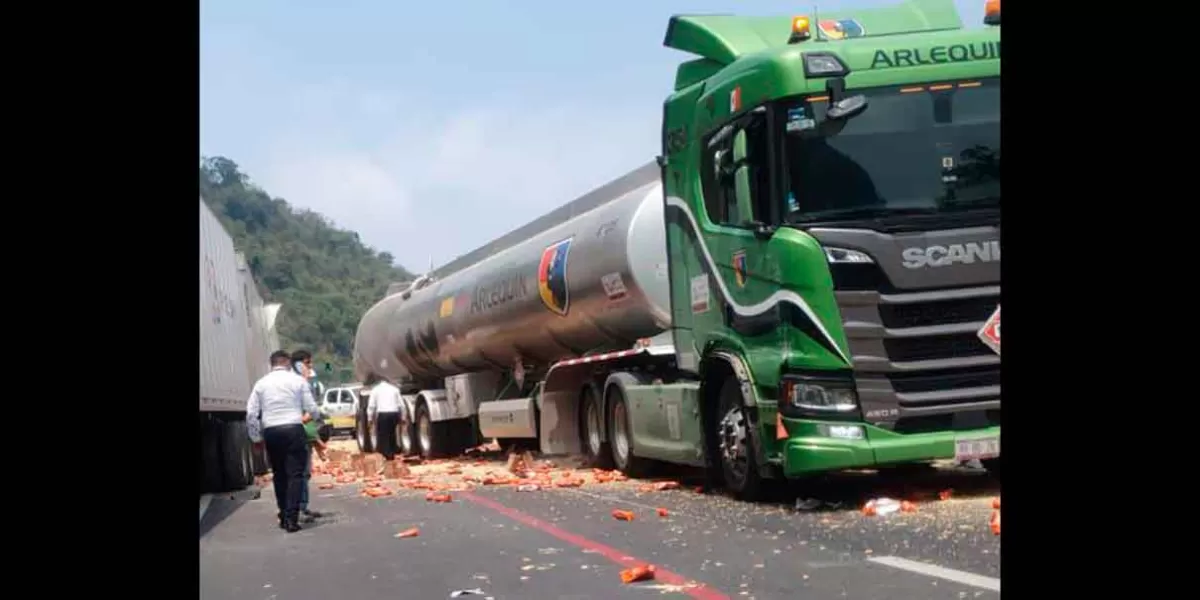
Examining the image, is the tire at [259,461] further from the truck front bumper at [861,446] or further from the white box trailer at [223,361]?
the truck front bumper at [861,446]

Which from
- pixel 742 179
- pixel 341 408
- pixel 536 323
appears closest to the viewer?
pixel 742 179

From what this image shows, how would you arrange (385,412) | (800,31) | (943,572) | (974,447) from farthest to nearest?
(385,412) < (800,31) < (974,447) < (943,572)

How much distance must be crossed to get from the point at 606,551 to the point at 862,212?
10.9ft

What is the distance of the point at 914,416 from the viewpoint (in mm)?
10867

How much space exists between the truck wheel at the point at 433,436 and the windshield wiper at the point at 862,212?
14791mm

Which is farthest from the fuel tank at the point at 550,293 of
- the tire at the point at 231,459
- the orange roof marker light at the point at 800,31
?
the tire at the point at 231,459

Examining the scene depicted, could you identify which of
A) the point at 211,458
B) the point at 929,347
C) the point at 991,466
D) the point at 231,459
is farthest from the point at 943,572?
the point at 231,459

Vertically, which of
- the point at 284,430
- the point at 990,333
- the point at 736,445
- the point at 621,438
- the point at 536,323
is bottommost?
the point at 621,438

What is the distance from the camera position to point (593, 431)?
17.1 meters

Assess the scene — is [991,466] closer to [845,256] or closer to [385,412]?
[845,256]

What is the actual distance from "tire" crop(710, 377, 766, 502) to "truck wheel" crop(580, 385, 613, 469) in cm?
401
